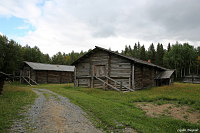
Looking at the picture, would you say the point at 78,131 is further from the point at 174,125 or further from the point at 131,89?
the point at 131,89

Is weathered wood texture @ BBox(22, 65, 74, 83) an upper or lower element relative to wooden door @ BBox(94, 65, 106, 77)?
lower

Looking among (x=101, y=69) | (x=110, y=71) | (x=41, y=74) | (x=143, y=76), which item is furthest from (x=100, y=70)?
(x=41, y=74)

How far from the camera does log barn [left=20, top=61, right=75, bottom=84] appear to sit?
34625 mm

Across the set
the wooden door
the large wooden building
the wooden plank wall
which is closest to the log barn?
the large wooden building

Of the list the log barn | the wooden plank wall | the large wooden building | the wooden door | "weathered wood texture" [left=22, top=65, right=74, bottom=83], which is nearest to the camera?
the large wooden building

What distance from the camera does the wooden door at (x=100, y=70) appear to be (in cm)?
2217

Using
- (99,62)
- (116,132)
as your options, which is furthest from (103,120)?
(99,62)

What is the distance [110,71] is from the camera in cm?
2131

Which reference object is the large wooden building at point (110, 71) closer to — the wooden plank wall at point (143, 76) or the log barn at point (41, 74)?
the wooden plank wall at point (143, 76)

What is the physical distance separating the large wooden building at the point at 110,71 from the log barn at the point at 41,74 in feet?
49.0

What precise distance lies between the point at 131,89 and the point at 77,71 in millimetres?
10168

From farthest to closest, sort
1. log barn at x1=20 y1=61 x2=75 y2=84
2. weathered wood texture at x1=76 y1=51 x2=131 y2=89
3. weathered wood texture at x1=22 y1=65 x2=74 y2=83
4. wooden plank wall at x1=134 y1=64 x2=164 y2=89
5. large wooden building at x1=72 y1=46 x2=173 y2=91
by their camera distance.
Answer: weathered wood texture at x1=22 y1=65 x2=74 y2=83 → log barn at x1=20 y1=61 x2=75 y2=84 → wooden plank wall at x1=134 y1=64 x2=164 y2=89 → weathered wood texture at x1=76 y1=51 x2=131 y2=89 → large wooden building at x1=72 y1=46 x2=173 y2=91

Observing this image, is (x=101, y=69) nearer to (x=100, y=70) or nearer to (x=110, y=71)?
(x=100, y=70)

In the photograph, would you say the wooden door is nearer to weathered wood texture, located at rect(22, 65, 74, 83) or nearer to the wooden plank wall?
the wooden plank wall
